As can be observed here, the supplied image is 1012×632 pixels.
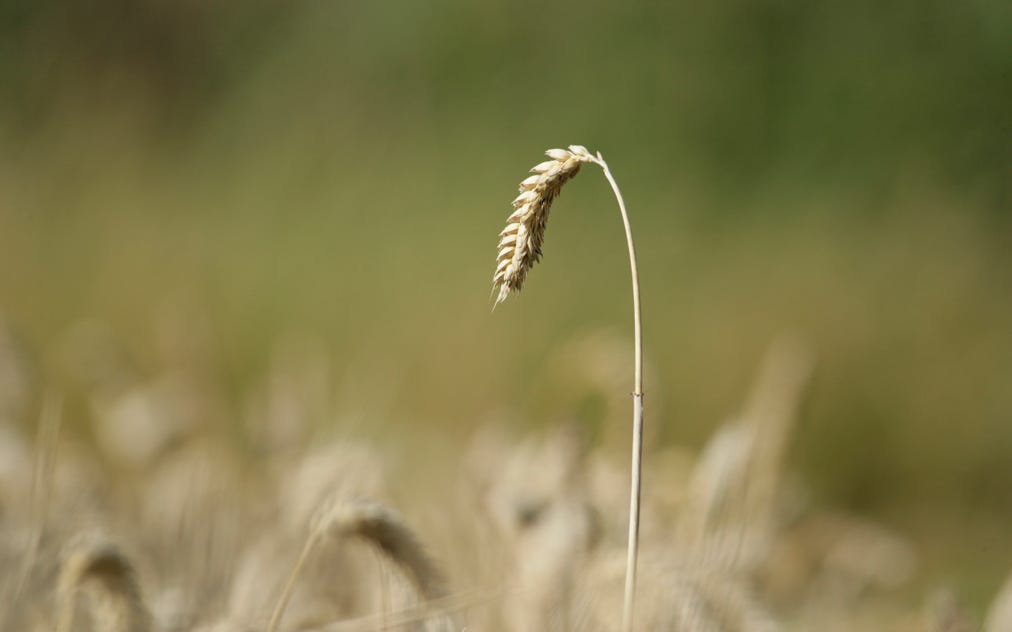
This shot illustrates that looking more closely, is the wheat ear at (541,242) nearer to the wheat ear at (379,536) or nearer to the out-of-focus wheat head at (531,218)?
the out-of-focus wheat head at (531,218)

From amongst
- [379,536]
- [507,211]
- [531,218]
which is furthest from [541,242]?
[507,211]

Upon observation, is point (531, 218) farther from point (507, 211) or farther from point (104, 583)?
point (507, 211)

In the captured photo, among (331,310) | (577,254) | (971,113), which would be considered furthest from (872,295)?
(971,113)

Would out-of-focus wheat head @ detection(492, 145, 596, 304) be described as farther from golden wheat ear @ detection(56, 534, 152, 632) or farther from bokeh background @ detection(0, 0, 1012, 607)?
bokeh background @ detection(0, 0, 1012, 607)


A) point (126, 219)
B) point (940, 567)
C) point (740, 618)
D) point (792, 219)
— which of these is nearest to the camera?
point (740, 618)

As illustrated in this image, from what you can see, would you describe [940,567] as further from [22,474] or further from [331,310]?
[331,310]

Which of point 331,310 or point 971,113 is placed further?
point 331,310

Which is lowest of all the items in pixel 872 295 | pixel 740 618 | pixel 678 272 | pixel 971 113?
pixel 740 618
